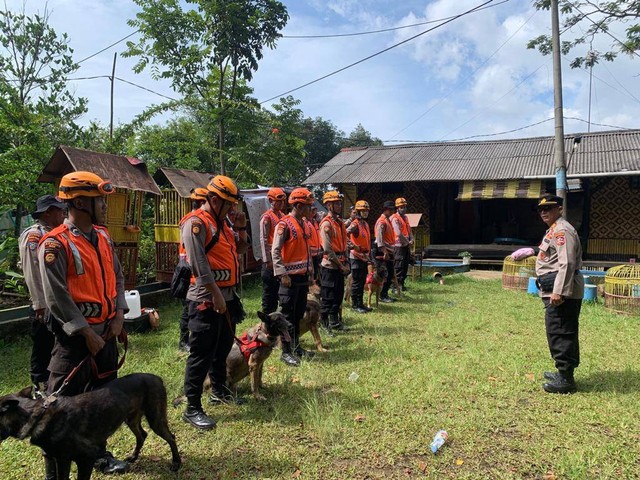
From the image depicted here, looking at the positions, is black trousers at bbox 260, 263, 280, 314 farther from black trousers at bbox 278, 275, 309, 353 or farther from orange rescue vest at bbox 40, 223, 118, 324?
orange rescue vest at bbox 40, 223, 118, 324

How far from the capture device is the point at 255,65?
42.6 feet

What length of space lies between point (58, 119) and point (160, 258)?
4.25 meters

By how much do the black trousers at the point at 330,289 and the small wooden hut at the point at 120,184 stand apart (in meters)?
3.71

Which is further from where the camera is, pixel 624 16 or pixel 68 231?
pixel 624 16

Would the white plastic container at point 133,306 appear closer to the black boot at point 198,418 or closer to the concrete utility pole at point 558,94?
the black boot at point 198,418

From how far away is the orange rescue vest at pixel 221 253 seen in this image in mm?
3719

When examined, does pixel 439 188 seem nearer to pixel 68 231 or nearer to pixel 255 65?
pixel 255 65

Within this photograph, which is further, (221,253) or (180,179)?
(180,179)

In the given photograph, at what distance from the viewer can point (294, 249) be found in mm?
5492

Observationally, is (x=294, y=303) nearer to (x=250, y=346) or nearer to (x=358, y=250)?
(x=250, y=346)

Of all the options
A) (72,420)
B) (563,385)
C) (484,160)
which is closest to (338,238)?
(563,385)

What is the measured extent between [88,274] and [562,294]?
13.7ft

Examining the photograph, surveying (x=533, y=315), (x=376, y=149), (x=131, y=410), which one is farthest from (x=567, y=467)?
(x=376, y=149)

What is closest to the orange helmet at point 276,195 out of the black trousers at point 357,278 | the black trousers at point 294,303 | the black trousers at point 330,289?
the black trousers at point 330,289
